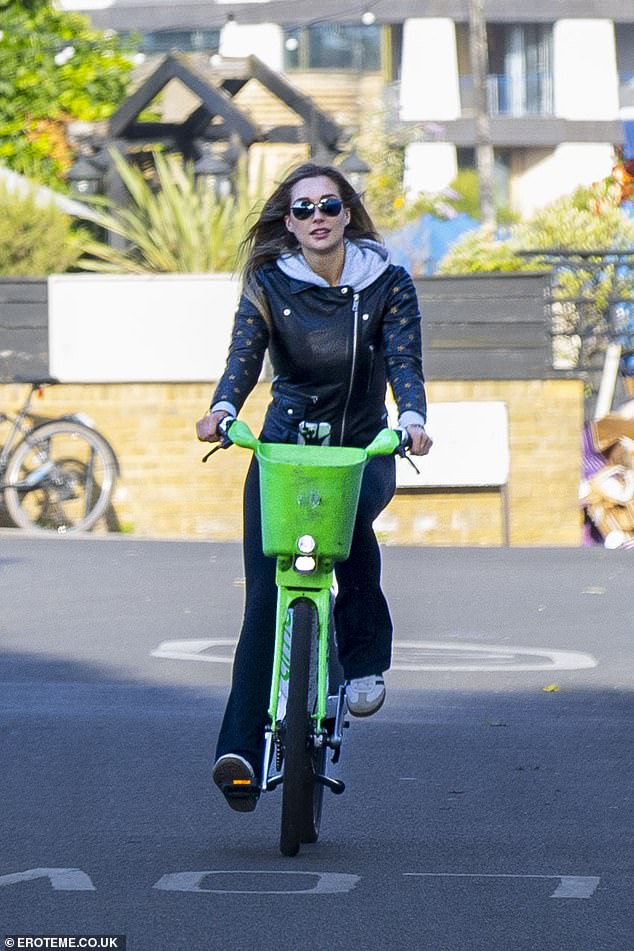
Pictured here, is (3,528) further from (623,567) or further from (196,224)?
(623,567)

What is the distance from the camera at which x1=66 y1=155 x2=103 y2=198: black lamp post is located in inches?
783

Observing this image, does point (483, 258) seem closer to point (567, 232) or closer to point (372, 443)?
point (567, 232)

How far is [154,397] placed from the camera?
1661 centimetres

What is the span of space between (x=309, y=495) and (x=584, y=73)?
178ft

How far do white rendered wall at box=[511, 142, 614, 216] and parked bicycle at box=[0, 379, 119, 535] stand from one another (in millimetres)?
40984

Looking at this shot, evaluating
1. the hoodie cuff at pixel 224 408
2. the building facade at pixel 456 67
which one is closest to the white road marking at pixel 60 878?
the hoodie cuff at pixel 224 408

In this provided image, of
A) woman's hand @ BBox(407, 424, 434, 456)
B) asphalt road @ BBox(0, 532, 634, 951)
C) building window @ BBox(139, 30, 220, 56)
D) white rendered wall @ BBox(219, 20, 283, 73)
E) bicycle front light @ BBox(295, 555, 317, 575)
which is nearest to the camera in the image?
asphalt road @ BBox(0, 532, 634, 951)

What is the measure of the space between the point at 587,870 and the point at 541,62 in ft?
180

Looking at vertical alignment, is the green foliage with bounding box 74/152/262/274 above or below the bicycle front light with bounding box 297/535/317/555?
above

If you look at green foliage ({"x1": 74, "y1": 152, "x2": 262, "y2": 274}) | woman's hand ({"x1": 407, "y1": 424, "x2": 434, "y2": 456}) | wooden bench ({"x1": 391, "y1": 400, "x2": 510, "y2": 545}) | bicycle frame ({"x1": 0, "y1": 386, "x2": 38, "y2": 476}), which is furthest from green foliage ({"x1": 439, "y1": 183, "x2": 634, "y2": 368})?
woman's hand ({"x1": 407, "y1": 424, "x2": 434, "y2": 456})

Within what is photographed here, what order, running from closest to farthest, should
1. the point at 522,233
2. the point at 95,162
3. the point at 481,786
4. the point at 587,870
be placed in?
the point at 587,870 → the point at 481,786 → the point at 95,162 → the point at 522,233

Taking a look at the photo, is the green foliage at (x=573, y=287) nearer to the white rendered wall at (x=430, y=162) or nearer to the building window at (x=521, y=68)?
the white rendered wall at (x=430, y=162)

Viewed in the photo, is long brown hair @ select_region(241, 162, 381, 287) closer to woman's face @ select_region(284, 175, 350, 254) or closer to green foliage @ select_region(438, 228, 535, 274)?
woman's face @ select_region(284, 175, 350, 254)

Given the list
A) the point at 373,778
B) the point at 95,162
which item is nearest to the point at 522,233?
the point at 95,162
